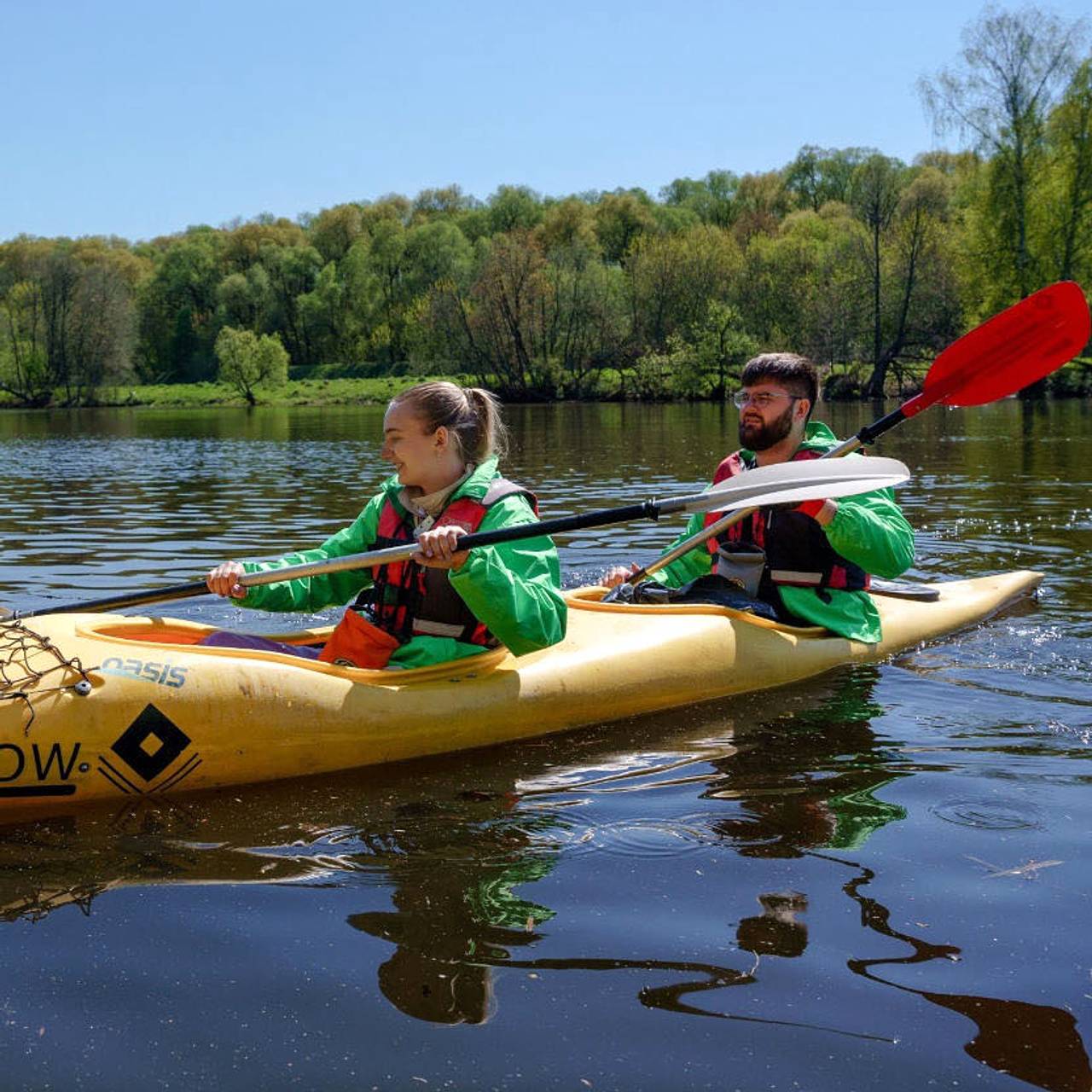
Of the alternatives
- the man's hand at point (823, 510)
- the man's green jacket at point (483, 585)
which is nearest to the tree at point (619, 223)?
the man's hand at point (823, 510)

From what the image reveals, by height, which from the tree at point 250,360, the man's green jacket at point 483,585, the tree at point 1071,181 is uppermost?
the tree at point 1071,181

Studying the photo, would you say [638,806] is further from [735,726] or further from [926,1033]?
[926,1033]

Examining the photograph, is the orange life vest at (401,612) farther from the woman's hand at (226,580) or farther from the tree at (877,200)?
the tree at (877,200)

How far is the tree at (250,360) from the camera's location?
5419 cm

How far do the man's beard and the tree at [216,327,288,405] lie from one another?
5115 centimetres

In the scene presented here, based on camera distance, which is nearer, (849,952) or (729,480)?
(849,952)

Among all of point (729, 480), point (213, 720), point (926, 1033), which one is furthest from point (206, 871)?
point (729, 480)

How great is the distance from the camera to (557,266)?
4788 centimetres

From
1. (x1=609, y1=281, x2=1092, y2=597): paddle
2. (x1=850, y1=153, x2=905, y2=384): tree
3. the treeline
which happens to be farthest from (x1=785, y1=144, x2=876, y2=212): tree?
(x1=609, y1=281, x2=1092, y2=597): paddle

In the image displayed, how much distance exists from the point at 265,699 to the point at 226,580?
51 cm

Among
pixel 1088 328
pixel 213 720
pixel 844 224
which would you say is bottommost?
pixel 213 720

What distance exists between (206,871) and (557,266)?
46.0 metres

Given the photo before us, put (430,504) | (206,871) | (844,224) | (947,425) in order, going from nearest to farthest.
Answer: (206,871) → (430,504) → (947,425) → (844,224)

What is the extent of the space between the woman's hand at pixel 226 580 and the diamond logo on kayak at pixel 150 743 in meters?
0.57
